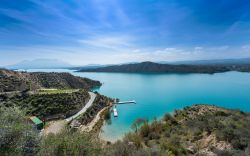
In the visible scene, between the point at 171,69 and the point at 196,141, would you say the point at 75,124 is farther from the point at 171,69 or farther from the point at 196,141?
the point at 171,69

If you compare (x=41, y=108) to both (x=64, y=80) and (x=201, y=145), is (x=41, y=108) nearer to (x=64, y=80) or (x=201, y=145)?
(x=201, y=145)

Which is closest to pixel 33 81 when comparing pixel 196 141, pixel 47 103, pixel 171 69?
pixel 47 103

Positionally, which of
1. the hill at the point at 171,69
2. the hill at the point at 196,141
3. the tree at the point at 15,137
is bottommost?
the hill at the point at 171,69

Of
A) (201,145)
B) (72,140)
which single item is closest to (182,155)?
(201,145)

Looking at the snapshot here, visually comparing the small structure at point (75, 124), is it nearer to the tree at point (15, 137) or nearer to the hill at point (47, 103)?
the hill at point (47, 103)

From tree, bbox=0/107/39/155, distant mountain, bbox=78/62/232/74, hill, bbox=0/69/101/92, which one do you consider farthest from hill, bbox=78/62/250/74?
tree, bbox=0/107/39/155

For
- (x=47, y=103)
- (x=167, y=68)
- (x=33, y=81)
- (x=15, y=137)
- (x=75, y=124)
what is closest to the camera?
(x=15, y=137)

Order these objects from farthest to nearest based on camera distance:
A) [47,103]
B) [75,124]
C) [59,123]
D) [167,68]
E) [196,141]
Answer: [167,68], [47,103], [59,123], [75,124], [196,141]

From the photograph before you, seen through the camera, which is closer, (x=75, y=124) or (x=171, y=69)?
(x=75, y=124)

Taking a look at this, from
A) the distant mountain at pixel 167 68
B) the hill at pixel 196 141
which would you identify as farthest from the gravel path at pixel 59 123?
the distant mountain at pixel 167 68
